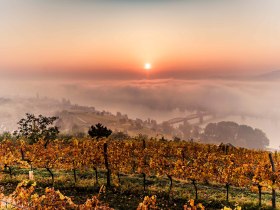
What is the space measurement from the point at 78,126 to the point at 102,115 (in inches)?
458

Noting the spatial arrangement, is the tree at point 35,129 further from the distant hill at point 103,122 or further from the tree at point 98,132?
the distant hill at point 103,122

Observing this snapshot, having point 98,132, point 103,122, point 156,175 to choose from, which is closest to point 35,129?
point 98,132

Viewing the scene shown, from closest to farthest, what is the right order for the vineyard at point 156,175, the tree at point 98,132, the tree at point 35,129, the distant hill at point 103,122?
1. the vineyard at point 156,175
2. the tree at point 35,129
3. the tree at point 98,132
4. the distant hill at point 103,122

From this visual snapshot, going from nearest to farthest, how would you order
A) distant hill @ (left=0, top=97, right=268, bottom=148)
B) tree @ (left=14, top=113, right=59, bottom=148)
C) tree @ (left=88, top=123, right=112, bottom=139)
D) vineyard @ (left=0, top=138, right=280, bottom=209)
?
1. vineyard @ (left=0, top=138, right=280, bottom=209)
2. tree @ (left=14, top=113, right=59, bottom=148)
3. tree @ (left=88, top=123, right=112, bottom=139)
4. distant hill @ (left=0, top=97, right=268, bottom=148)

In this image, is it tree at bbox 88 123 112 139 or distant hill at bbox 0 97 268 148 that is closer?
tree at bbox 88 123 112 139

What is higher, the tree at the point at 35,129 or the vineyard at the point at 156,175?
the tree at the point at 35,129

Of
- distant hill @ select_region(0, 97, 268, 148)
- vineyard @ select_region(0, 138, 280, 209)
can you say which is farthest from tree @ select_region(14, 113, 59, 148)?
distant hill @ select_region(0, 97, 268, 148)

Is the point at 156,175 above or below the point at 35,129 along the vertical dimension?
below

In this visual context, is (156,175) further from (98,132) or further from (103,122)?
(103,122)

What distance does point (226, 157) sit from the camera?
15.5 meters

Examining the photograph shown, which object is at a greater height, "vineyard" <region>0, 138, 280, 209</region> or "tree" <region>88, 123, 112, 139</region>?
"tree" <region>88, 123, 112, 139</region>

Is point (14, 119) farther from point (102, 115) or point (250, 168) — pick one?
point (250, 168)

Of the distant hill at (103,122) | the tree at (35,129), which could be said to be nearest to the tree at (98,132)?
the tree at (35,129)

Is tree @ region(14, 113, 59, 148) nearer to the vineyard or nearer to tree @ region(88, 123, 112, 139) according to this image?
tree @ region(88, 123, 112, 139)
